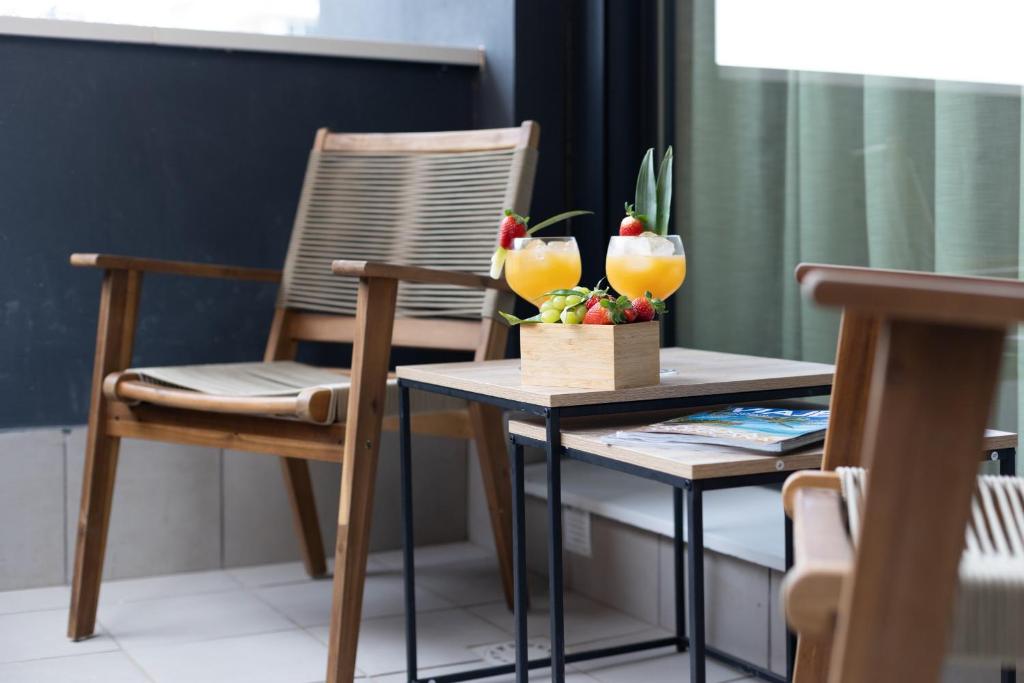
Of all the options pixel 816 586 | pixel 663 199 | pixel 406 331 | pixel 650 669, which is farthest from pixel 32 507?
pixel 816 586

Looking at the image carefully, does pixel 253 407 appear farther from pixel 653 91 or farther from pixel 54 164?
pixel 653 91

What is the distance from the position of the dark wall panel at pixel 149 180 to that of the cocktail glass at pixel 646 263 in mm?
1190

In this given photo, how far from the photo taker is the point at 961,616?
771 mm

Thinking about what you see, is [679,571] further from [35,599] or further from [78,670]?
[35,599]

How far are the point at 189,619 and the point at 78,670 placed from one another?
290mm

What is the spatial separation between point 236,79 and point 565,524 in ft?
3.73

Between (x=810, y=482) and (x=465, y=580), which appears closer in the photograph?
(x=810, y=482)

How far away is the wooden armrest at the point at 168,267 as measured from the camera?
2043mm

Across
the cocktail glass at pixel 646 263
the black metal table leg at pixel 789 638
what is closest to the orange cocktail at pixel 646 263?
the cocktail glass at pixel 646 263

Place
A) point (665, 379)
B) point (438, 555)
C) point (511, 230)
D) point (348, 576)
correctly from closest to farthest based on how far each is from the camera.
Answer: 1. point (665, 379)
2. point (511, 230)
3. point (348, 576)
4. point (438, 555)

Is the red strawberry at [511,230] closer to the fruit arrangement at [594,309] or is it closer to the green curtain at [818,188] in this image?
the fruit arrangement at [594,309]

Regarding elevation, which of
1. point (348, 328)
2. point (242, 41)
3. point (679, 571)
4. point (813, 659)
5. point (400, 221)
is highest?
point (242, 41)

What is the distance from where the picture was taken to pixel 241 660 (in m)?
1.97

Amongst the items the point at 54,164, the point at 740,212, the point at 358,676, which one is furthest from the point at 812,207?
the point at 54,164
